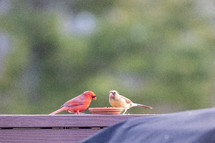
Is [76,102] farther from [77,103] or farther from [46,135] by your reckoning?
[46,135]

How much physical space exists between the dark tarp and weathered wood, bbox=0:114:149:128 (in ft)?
2.29

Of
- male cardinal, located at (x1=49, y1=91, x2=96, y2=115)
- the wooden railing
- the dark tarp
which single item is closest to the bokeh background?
male cardinal, located at (x1=49, y1=91, x2=96, y2=115)

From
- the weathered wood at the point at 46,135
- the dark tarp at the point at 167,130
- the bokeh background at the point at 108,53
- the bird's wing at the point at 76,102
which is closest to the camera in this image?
the dark tarp at the point at 167,130

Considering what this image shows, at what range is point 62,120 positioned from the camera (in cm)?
150

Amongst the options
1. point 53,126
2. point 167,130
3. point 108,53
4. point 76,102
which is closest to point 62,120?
point 53,126

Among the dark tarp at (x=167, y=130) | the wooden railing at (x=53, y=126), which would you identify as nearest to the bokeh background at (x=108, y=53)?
the wooden railing at (x=53, y=126)

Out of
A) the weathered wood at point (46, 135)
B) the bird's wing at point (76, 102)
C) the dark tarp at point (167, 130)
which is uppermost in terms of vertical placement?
the dark tarp at point (167, 130)

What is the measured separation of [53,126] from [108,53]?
21.4 feet

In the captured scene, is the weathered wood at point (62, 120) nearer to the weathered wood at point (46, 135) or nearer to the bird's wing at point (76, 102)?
the weathered wood at point (46, 135)

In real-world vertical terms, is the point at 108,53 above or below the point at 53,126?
above

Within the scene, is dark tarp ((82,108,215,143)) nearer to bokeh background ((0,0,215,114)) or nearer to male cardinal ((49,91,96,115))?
male cardinal ((49,91,96,115))

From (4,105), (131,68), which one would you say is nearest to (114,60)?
(131,68)

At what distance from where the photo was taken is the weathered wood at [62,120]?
1.49m

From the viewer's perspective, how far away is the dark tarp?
2.23 ft
